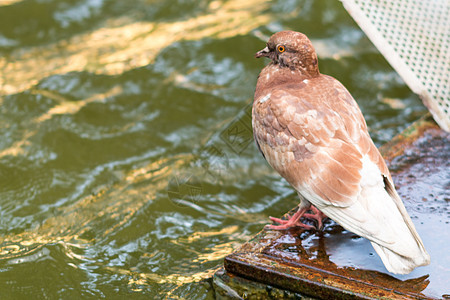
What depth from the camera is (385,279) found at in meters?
3.22

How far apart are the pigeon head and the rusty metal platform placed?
1.08 m

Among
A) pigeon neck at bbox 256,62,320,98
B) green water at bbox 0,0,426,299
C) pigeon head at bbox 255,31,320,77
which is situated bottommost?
green water at bbox 0,0,426,299

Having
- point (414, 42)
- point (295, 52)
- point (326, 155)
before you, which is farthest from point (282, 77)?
point (414, 42)

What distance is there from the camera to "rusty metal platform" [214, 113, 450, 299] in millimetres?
3168

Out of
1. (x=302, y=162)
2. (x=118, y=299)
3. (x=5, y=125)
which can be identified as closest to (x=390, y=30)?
(x=302, y=162)

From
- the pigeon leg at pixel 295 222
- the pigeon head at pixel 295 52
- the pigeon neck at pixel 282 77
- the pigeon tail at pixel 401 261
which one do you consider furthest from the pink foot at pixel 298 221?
the pigeon head at pixel 295 52

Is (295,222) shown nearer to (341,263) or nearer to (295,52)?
(341,263)

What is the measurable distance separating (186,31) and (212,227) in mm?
4216

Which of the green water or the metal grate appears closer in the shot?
the green water

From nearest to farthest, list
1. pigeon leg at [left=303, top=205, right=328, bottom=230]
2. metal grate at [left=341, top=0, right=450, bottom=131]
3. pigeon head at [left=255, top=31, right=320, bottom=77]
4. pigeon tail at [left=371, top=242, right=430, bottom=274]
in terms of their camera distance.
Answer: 1. pigeon tail at [left=371, top=242, right=430, bottom=274]
2. pigeon leg at [left=303, top=205, right=328, bottom=230]
3. pigeon head at [left=255, top=31, right=320, bottom=77]
4. metal grate at [left=341, top=0, right=450, bottom=131]

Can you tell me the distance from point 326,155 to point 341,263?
25.5 inches

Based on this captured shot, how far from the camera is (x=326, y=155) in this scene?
11.4 ft

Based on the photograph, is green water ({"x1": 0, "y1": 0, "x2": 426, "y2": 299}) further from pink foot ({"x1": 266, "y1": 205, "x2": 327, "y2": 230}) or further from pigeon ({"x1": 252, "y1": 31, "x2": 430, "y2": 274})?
pigeon ({"x1": 252, "y1": 31, "x2": 430, "y2": 274})

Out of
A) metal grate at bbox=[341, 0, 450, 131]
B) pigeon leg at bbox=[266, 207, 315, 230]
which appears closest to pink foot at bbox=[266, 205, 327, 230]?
pigeon leg at bbox=[266, 207, 315, 230]
